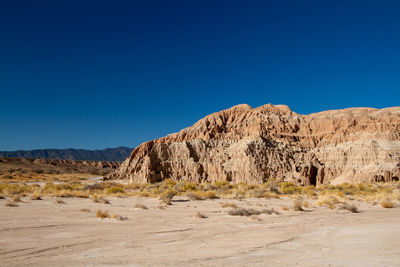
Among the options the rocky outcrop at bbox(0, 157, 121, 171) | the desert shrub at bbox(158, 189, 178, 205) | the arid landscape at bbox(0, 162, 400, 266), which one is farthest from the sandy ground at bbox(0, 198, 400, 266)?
the rocky outcrop at bbox(0, 157, 121, 171)

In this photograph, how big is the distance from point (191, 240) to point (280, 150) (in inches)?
1979

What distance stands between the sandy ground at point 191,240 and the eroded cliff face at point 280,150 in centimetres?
3833

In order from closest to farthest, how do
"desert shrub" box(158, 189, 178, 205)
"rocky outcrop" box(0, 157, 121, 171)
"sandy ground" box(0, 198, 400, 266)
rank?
"sandy ground" box(0, 198, 400, 266), "desert shrub" box(158, 189, 178, 205), "rocky outcrop" box(0, 157, 121, 171)

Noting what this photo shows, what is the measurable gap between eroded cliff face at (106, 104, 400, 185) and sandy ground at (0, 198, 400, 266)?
38.3 m

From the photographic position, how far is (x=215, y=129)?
66750 mm

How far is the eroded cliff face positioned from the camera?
161 feet

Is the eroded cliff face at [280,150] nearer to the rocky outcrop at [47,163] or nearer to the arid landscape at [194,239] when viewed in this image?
the arid landscape at [194,239]

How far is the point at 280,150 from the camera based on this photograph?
56.5 meters

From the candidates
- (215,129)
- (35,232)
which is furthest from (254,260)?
(215,129)

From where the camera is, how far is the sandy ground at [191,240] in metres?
6.67

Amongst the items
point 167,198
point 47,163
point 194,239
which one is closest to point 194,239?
point 194,239

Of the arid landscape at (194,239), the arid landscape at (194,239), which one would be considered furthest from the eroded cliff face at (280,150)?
the arid landscape at (194,239)

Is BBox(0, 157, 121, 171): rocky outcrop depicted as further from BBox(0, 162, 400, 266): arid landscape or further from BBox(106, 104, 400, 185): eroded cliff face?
BBox(0, 162, 400, 266): arid landscape

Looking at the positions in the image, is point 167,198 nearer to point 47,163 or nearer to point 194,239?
point 194,239
